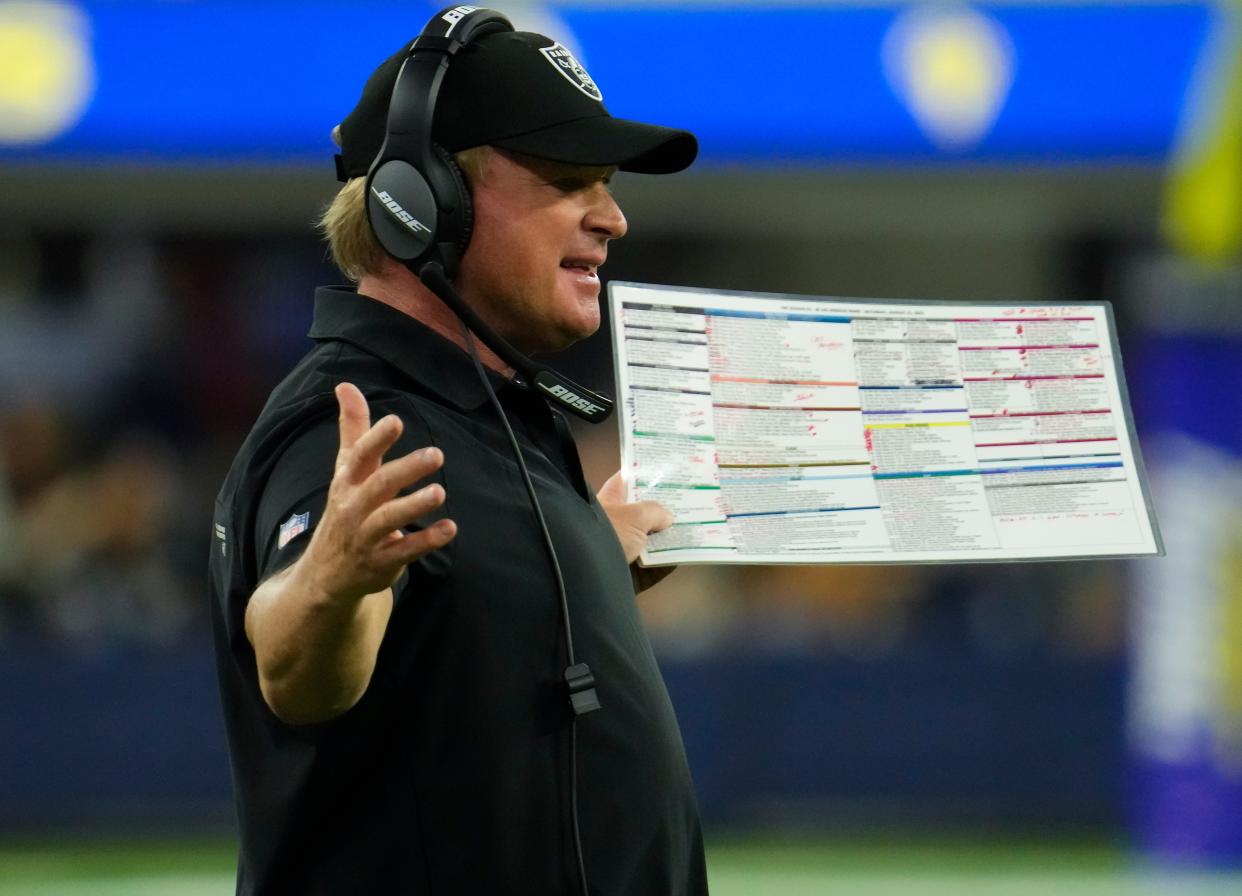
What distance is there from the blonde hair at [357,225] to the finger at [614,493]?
423 mm

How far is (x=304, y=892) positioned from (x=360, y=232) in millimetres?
780

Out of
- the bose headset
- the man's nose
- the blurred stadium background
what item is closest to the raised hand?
the bose headset

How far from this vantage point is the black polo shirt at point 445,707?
1790 millimetres

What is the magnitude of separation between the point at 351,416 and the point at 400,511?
14 cm

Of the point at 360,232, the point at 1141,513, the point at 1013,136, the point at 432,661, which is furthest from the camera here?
the point at 1013,136

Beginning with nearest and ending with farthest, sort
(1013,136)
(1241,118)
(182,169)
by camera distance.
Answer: (1241,118) < (1013,136) < (182,169)

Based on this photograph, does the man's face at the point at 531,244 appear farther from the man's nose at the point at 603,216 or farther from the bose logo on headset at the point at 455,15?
the bose logo on headset at the point at 455,15

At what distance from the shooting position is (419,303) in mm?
2100

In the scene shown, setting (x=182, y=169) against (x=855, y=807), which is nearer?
(x=855, y=807)

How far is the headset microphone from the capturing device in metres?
2.02

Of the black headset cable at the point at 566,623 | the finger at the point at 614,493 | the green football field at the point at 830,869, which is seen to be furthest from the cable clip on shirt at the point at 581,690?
the green football field at the point at 830,869

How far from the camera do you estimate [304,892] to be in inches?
73.2

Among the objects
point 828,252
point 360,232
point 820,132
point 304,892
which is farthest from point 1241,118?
point 304,892

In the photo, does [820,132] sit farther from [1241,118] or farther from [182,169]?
[182,169]
